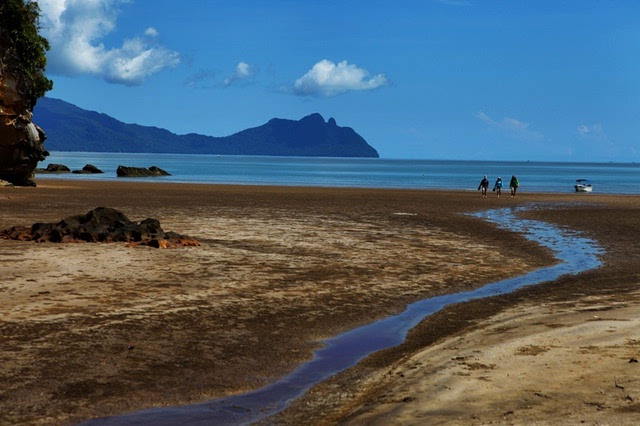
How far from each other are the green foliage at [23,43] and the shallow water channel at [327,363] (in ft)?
124

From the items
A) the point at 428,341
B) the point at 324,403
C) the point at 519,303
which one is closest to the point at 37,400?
the point at 324,403

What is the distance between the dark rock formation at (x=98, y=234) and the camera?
19.4 meters

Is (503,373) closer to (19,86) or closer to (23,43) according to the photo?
(19,86)

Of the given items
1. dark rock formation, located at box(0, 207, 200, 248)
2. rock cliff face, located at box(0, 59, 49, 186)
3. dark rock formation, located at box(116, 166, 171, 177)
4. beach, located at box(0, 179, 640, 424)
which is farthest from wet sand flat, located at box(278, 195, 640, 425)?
dark rock formation, located at box(116, 166, 171, 177)

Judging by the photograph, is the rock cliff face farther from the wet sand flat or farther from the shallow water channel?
the wet sand flat

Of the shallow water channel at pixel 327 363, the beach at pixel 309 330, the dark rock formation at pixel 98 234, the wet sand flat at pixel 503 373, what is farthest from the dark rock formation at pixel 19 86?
the wet sand flat at pixel 503 373

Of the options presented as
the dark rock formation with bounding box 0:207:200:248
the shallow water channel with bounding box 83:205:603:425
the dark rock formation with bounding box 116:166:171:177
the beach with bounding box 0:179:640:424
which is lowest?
the shallow water channel with bounding box 83:205:603:425

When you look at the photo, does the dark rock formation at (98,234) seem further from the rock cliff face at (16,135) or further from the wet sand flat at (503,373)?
the rock cliff face at (16,135)

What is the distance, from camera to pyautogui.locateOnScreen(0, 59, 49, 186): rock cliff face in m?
44.8

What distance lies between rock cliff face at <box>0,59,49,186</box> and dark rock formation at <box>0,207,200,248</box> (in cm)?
2745

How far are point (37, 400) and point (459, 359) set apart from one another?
179 inches

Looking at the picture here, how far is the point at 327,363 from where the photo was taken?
937 cm

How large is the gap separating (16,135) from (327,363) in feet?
141

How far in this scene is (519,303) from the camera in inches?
522
